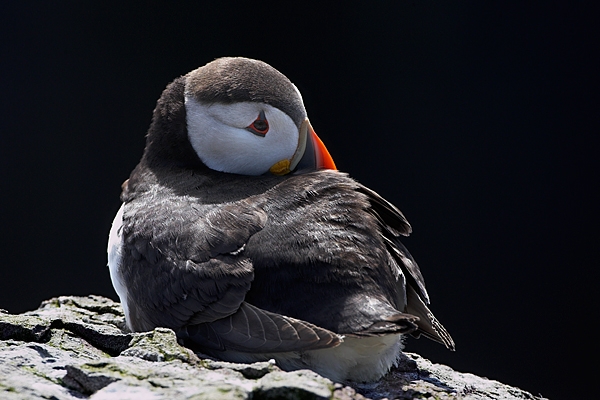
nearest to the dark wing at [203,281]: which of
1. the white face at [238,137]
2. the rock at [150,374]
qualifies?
the rock at [150,374]

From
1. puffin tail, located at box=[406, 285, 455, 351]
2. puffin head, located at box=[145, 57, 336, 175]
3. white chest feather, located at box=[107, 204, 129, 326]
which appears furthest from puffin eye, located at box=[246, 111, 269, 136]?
puffin tail, located at box=[406, 285, 455, 351]

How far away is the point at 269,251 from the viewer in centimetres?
242

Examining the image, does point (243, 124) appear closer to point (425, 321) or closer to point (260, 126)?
point (260, 126)

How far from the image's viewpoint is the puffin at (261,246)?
2.36m

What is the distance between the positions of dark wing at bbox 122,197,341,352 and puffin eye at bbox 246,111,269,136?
387 millimetres

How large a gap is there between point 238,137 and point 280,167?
0.20m

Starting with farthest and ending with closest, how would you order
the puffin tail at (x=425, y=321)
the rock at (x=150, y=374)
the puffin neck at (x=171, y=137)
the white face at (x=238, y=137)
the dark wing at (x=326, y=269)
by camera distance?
the puffin neck at (x=171, y=137), the white face at (x=238, y=137), the puffin tail at (x=425, y=321), the dark wing at (x=326, y=269), the rock at (x=150, y=374)

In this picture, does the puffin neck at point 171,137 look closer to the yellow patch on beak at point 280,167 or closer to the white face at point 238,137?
the white face at point 238,137

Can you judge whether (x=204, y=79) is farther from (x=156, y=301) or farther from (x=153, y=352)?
(x=153, y=352)

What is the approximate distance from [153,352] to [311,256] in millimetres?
547

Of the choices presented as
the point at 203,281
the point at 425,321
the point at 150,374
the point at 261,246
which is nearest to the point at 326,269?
the point at 261,246

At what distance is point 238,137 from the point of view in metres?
2.90

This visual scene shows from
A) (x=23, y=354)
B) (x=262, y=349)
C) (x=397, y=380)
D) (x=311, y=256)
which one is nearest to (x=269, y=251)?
(x=311, y=256)

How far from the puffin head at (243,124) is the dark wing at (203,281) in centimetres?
35
